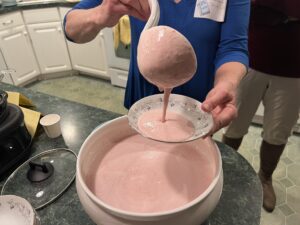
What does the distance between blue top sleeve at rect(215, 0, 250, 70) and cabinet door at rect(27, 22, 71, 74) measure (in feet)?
6.60

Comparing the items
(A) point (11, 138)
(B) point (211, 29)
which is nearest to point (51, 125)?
(A) point (11, 138)

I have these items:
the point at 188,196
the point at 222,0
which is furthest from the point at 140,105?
the point at 222,0

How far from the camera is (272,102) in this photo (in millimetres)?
1279

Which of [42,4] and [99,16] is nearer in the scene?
[99,16]

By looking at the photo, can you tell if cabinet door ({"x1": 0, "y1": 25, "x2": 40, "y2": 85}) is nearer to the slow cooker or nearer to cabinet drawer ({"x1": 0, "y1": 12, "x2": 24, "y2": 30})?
cabinet drawer ({"x1": 0, "y1": 12, "x2": 24, "y2": 30})

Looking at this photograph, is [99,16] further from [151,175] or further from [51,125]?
[151,175]

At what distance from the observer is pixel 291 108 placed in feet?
4.11

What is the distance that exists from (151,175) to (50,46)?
7.48 feet

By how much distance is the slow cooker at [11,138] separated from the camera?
671mm

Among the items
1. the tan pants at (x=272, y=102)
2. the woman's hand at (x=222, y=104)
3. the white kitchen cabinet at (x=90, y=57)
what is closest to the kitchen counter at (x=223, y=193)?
the woman's hand at (x=222, y=104)

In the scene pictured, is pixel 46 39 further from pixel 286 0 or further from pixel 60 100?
pixel 286 0

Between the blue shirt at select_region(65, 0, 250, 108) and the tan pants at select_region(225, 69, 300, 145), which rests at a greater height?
the blue shirt at select_region(65, 0, 250, 108)

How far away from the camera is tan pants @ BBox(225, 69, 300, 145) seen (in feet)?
4.02

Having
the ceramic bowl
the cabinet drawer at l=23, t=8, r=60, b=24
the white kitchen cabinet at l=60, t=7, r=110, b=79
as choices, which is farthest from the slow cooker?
the cabinet drawer at l=23, t=8, r=60, b=24
